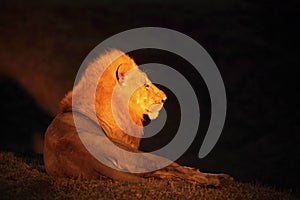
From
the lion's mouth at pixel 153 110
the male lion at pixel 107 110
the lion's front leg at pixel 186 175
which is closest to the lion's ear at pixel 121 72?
the male lion at pixel 107 110

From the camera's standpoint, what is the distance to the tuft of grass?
3.97m

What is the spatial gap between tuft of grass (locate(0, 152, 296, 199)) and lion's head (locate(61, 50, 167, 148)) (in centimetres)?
72

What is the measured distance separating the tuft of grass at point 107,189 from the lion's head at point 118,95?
716 mm

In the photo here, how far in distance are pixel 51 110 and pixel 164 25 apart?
3.03m

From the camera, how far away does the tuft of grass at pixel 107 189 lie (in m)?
3.97

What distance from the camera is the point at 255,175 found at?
7695mm

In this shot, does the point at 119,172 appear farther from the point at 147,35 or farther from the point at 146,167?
the point at 147,35

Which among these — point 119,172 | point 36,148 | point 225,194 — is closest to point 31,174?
point 119,172

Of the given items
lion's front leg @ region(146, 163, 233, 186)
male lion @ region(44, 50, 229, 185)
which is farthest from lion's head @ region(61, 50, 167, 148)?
lion's front leg @ region(146, 163, 233, 186)

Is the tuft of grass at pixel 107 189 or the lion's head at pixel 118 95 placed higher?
the lion's head at pixel 118 95

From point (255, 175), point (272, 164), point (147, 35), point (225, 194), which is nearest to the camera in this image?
point (225, 194)

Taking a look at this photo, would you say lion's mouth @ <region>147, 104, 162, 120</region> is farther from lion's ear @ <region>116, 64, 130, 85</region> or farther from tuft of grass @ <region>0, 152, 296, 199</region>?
tuft of grass @ <region>0, 152, 296, 199</region>

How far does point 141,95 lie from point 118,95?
9.8 inches

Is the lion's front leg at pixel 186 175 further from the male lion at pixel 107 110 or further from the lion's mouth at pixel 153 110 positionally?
the lion's mouth at pixel 153 110
